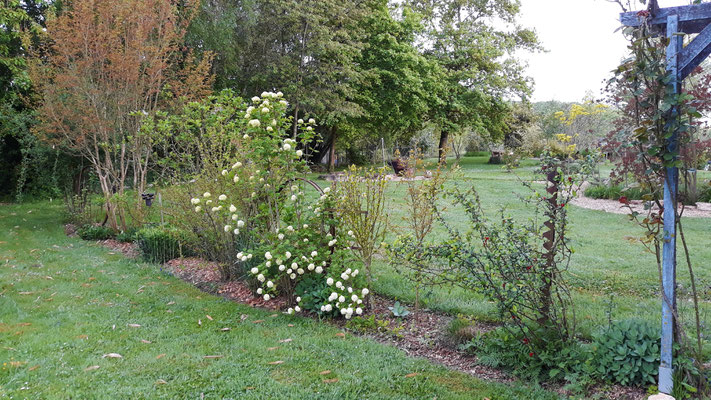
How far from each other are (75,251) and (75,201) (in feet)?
10.3

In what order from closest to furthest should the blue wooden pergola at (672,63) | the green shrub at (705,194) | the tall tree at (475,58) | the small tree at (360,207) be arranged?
the blue wooden pergola at (672,63)
the small tree at (360,207)
the green shrub at (705,194)
the tall tree at (475,58)

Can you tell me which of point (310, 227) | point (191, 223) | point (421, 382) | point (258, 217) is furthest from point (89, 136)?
point (421, 382)

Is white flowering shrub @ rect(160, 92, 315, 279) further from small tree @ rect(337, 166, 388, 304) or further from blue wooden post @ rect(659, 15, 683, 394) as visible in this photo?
blue wooden post @ rect(659, 15, 683, 394)

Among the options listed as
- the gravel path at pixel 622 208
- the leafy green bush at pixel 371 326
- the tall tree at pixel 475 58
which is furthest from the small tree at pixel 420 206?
the tall tree at pixel 475 58

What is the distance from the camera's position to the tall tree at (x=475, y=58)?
22578 mm

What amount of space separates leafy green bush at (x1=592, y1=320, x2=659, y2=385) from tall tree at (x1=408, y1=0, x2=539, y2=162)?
64.9 feet

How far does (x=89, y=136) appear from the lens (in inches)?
343

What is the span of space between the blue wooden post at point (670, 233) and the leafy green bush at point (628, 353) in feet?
0.32

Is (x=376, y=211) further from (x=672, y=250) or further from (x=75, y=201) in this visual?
(x=75, y=201)

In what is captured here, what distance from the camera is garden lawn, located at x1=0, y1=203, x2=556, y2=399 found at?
2.77 metres

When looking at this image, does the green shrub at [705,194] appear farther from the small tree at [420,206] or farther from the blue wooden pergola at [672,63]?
the blue wooden pergola at [672,63]

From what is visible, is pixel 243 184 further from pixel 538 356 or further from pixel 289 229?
pixel 538 356

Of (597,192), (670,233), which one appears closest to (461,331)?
(670,233)

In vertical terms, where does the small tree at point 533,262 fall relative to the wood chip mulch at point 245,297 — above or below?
above
